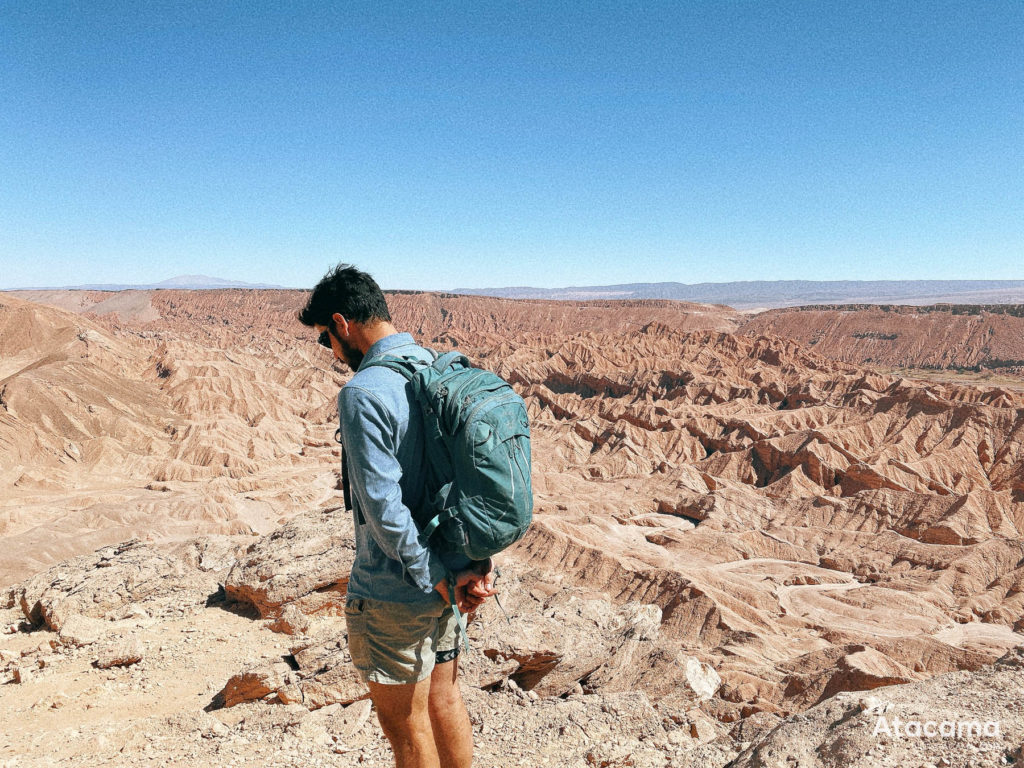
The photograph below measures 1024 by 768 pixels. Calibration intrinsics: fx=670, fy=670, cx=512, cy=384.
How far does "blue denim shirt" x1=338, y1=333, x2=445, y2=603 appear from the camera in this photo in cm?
234

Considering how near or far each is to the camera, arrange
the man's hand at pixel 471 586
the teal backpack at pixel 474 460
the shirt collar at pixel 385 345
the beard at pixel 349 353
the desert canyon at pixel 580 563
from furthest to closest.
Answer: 1. the desert canyon at pixel 580 563
2. the beard at pixel 349 353
3. the shirt collar at pixel 385 345
4. the man's hand at pixel 471 586
5. the teal backpack at pixel 474 460

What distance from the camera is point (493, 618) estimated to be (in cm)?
730

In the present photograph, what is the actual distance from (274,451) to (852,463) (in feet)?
119

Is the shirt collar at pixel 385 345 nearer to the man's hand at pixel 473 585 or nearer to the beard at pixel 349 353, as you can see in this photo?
the beard at pixel 349 353

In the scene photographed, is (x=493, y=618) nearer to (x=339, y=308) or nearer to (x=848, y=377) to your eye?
(x=339, y=308)

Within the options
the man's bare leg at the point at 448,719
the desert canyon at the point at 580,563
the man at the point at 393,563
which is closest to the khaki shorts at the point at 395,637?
Result: the man at the point at 393,563

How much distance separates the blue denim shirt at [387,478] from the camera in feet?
7.66

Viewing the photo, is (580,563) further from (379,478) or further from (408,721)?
(379,478)

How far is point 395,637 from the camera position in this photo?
2.63 meters

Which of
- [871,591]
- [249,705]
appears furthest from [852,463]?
[249,705]

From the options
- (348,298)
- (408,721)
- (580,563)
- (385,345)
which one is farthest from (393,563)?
(580,563)

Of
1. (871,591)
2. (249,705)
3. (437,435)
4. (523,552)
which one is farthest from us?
(523,552)

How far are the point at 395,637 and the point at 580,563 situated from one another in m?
23.2

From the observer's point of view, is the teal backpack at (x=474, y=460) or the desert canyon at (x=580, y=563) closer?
A: the teal backpack at (x=474, y=460)
